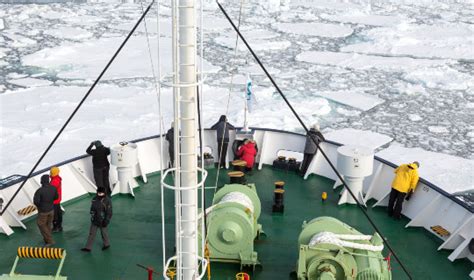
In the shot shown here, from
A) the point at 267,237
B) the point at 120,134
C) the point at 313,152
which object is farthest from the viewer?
the point at 120,134

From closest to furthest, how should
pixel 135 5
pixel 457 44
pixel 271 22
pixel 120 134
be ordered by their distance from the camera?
pixel 120 134 < pixel 457 44 < pixel 271 22 < pixel 135 5

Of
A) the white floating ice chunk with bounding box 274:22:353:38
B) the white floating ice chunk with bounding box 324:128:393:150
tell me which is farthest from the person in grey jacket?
the white floating ice chunk with bounding box 274:22:353:38

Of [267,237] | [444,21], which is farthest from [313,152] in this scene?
[444,21]

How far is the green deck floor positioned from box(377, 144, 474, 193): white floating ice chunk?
473cm

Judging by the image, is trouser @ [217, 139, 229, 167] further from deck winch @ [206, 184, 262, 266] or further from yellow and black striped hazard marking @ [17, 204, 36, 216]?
yellow and black striped hazard marking @ [17, 204, 36, 216]

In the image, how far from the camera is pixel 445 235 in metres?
7.25

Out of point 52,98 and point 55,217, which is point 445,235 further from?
point 52,98

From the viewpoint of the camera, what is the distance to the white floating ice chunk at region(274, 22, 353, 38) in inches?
1049

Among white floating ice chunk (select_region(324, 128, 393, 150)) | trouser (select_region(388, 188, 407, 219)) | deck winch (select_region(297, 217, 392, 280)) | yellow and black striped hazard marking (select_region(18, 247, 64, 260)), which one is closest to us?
yellow and black striped hazard marking (select_region(18, 247, 64, 260))

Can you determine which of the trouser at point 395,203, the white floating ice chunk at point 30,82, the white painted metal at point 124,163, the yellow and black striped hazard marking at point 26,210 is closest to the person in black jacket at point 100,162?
the white painted metal at point 124,163

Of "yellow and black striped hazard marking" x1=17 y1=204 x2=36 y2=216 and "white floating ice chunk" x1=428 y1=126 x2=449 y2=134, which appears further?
"white floating ice chunk" x1=428 y1=126 x2=449 y2=134

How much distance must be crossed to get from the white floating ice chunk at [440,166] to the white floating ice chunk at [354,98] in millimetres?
3067

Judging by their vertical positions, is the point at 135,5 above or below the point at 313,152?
below

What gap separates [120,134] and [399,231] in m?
9.15
